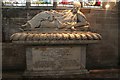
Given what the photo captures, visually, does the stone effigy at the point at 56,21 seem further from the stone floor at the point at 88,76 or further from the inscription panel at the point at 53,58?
the stone floor at the point at 88,76

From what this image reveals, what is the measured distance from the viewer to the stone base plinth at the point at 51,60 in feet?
15.2

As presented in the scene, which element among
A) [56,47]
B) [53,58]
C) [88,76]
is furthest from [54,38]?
[88,76]

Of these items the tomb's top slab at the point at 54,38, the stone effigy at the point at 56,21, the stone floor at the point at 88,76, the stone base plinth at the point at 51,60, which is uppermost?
the stone effigy at the point at 56,21

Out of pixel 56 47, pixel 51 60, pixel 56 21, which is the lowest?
pixel 51 60

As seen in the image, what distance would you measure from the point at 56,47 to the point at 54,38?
28 centimetres

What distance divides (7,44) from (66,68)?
62.9 inches

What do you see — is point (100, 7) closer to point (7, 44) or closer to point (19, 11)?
point (19, 11)

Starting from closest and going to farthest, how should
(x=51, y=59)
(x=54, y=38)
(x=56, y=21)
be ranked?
(x=54, y=38)
(x=51, y=59)
(x=56, y=21)

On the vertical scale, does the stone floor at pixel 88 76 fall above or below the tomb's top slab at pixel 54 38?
below

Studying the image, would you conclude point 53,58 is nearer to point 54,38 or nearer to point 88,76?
point 54,38

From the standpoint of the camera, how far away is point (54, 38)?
4.42 meters

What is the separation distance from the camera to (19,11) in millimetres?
5645

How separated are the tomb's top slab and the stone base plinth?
245mm

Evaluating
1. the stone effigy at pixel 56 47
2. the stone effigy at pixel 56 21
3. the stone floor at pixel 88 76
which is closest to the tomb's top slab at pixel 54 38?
the stone effigy at pixel 56 47
